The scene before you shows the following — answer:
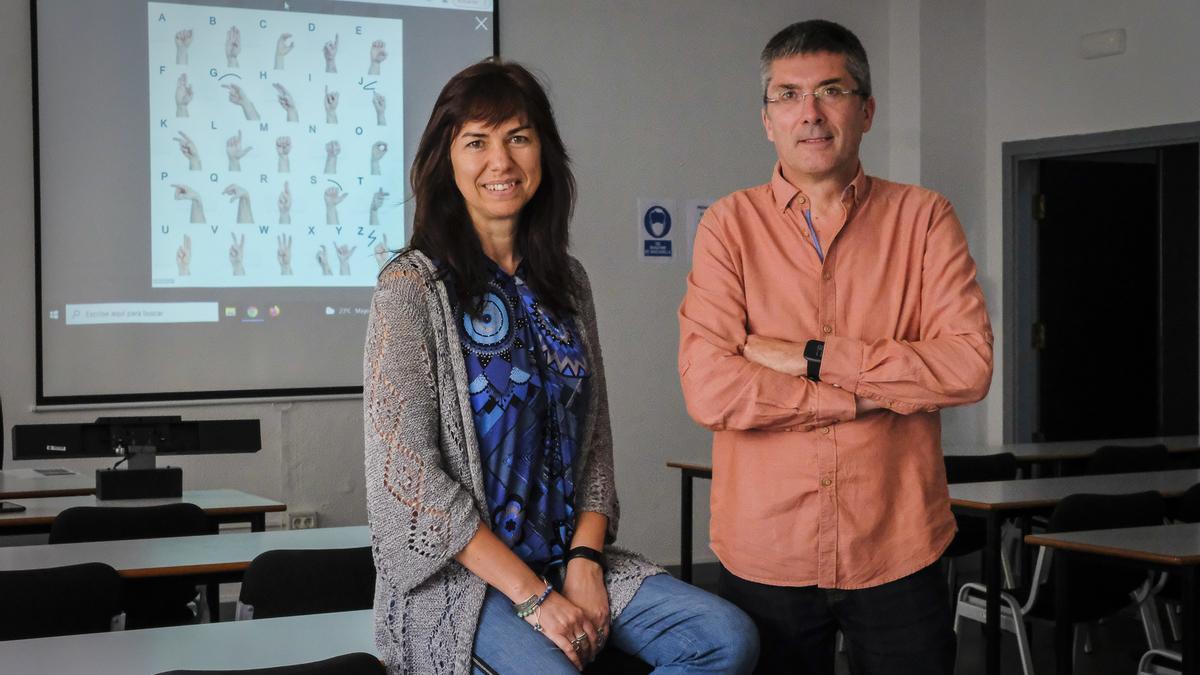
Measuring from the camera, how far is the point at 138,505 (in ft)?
13.3

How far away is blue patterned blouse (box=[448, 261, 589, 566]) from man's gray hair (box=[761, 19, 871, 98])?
0.57m

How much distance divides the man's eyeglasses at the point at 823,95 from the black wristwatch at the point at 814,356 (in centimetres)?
40

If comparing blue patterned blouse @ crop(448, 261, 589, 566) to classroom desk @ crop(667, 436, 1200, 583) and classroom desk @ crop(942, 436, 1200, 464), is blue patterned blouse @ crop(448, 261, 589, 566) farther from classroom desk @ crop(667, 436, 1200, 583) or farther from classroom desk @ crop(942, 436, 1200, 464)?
classroom desk @ crop(942, 436, 1200, 464)

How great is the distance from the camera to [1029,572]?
461cm

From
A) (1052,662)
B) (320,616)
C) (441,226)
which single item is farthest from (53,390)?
(1052,662)

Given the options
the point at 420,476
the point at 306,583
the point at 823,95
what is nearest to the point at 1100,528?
the point at 823,95

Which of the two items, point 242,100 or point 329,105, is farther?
point 329,105

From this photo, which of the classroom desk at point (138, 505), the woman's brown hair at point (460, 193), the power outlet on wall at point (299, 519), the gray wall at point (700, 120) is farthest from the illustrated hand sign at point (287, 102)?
the woman's brown hair at point (460, 193)

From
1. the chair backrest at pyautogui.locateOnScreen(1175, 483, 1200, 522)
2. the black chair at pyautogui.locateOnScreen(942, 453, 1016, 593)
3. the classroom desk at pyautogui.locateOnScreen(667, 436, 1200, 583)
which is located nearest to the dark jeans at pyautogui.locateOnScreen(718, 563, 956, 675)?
the chair backrest at pyautogui.locateOnScreen(1175, 483, 1200, 522)

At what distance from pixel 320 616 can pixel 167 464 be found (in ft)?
10.9

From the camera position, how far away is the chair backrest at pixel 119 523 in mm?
3475

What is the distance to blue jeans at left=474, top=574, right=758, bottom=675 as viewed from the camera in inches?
70.5

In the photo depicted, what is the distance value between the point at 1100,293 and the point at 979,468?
2579 mm

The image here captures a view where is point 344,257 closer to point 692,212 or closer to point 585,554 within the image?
point 692,212
